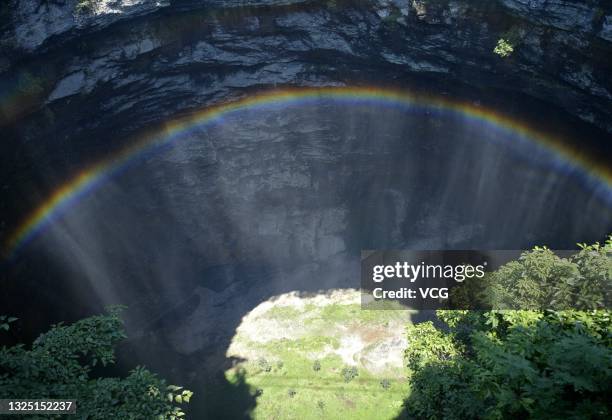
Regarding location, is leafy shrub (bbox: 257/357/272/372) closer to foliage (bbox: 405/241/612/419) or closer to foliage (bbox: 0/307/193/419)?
foliage (bbox: 405/241/612/419)

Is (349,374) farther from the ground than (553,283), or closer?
closer

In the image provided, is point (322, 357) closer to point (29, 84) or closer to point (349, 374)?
point (349, 374)

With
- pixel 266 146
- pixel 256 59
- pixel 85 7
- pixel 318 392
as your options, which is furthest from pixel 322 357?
pixel 85 7

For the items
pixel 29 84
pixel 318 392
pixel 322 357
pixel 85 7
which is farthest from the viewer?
pixel 322 357

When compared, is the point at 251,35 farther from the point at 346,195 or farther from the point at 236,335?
the point at 236,335

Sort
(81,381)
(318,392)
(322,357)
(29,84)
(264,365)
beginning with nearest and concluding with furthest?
1. (81,381)
2. (29,84)
3. (318,392)
4. (264,365)
5. (322,357)

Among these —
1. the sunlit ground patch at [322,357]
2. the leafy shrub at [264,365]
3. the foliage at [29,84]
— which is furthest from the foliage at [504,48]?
the leafy shrub at [264,365]

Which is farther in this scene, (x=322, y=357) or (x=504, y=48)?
(x=322, y=357)
